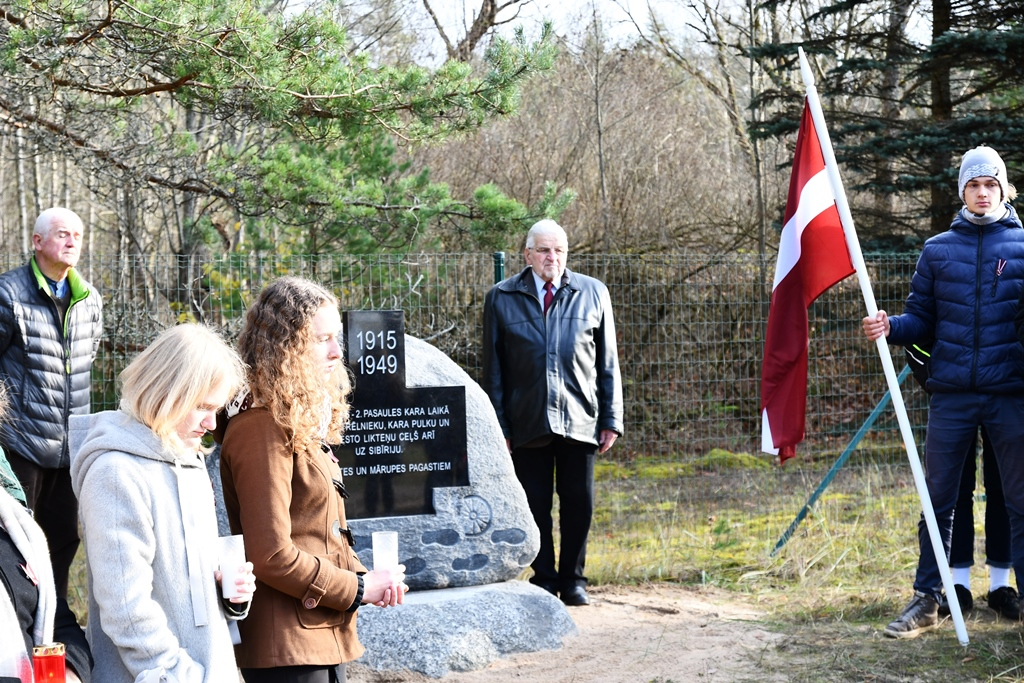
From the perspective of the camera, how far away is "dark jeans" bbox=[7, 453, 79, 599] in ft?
17.0

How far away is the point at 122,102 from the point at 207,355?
6.11 m

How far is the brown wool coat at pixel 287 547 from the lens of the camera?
2416 mm

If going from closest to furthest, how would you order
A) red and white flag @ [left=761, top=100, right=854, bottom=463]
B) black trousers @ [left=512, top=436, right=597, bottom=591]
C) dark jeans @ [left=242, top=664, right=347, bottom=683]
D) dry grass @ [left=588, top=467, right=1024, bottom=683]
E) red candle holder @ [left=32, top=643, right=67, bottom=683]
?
red candle holder @ [left=32, top=643, right=67, bottom=683]
dark jeans @ [left=242, top=664, right=347, bottom=683]
dry grass @ [left=588, top=467, right=1024, bottom=683]
red and white flag @ [left=761, top=100, right=854, bottom=463]
black trousers @ [left=512, top=436, right=597, bottom=591]

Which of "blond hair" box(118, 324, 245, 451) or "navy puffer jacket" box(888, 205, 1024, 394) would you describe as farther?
"navy puffer jacket" box(888, 205, 1024, 394)

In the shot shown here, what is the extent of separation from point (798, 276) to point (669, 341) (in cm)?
318

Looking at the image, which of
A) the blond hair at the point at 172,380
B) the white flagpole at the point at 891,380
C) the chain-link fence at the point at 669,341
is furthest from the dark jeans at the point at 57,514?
the white flagpole at the point at 891,380

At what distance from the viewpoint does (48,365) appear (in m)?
5.12

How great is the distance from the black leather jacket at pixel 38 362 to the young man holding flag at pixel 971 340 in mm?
3838

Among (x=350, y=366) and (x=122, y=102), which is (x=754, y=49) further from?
(x=350, y=366)

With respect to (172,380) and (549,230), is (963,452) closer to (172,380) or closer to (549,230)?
(549,230)

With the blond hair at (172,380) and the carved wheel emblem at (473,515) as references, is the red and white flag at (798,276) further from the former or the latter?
the blond hair at (172,380)

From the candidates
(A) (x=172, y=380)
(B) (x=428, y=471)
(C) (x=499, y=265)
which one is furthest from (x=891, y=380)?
(A) (x=172, y=380)

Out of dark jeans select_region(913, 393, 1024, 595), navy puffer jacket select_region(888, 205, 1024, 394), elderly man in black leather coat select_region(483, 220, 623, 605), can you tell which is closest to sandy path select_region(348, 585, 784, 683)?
elderly man in black leather coat select_region(483, 220, 623, 605)

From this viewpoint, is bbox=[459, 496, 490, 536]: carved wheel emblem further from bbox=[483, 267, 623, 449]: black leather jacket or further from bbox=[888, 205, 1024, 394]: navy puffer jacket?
bbox=[888, 205, 1024, 394]: navy puffer jacket
